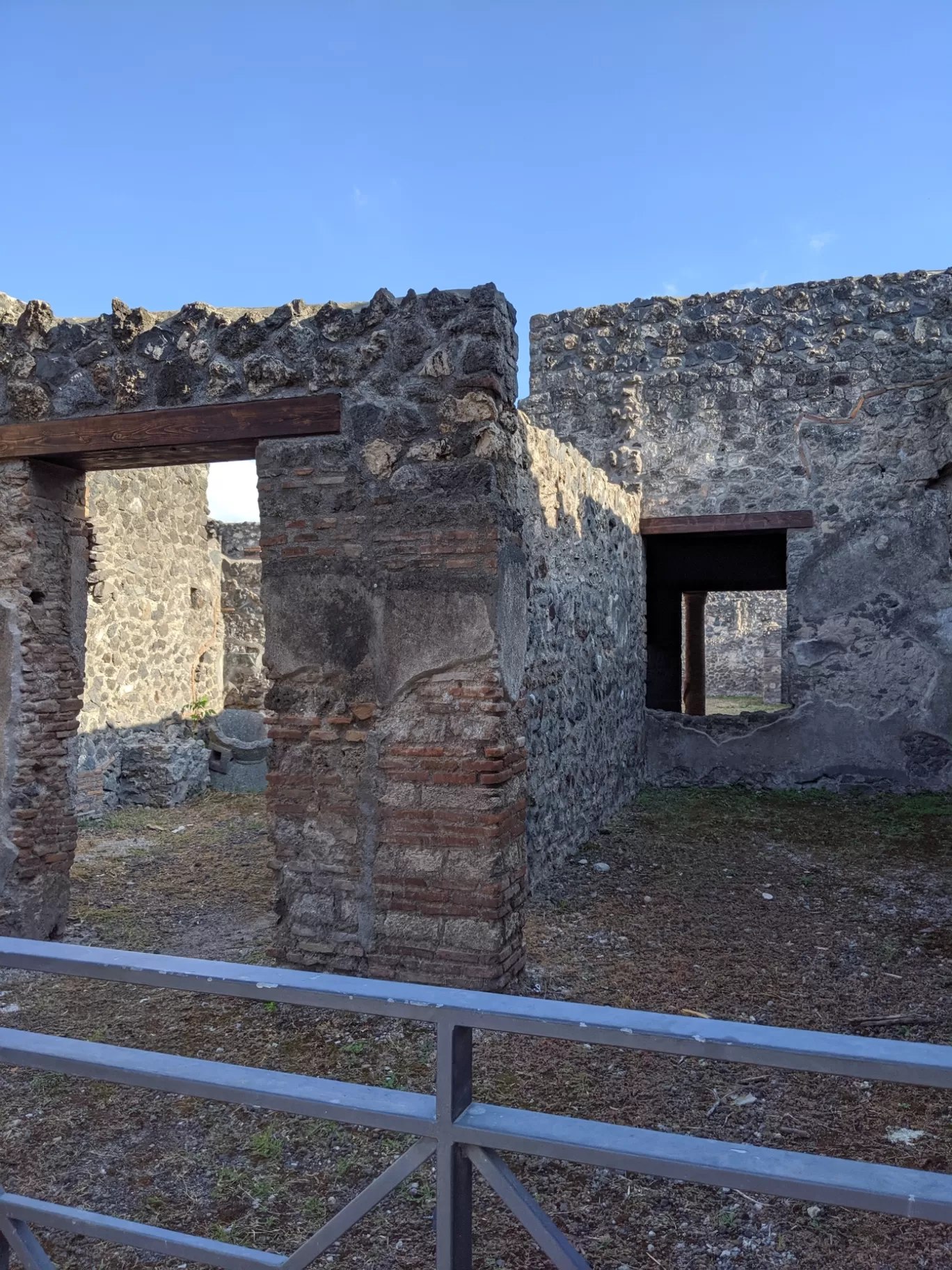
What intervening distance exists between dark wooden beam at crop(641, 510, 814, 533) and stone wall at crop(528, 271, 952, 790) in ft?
0.32

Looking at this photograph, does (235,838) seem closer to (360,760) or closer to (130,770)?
(130,770)

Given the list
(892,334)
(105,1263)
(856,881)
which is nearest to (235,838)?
(856,881)

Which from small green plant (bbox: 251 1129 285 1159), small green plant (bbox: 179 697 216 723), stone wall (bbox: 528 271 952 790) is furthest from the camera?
small green plant (bbox: 179 697 216 723)

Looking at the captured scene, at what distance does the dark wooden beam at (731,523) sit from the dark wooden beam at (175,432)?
5.55m

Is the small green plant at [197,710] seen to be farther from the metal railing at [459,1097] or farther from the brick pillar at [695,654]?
the metal railing at [459,1097]

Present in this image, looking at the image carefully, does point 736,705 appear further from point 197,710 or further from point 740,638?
point 197,710

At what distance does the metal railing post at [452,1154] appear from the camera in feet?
4.57

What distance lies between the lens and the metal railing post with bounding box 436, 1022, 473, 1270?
4.57 ft

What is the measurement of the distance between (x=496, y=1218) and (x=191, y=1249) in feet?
4.26

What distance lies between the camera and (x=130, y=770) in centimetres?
891

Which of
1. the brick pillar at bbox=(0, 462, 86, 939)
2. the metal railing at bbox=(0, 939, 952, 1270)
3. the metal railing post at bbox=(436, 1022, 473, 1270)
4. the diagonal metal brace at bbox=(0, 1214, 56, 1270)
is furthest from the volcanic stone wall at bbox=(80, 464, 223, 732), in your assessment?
the metal railing post at bbox=(436, 1022, 473, 1270)

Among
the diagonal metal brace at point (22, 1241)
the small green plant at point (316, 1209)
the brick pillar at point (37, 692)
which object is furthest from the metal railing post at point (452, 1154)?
the brick pillar at point (37, 692)

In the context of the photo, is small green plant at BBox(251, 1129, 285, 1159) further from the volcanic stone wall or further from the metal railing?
the volcanic stone wall

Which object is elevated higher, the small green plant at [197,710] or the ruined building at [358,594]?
the ruined building at [358,594]
